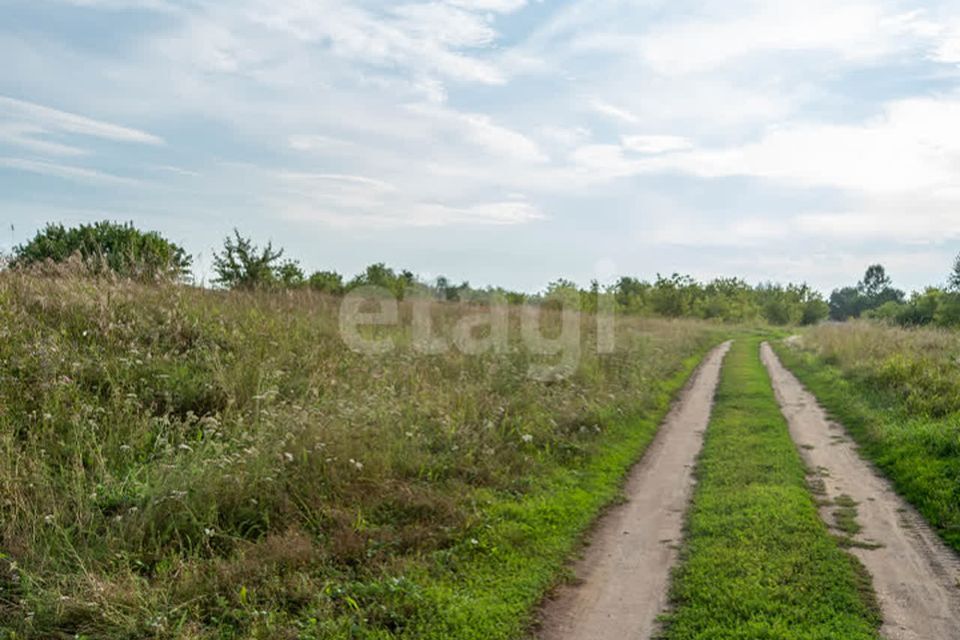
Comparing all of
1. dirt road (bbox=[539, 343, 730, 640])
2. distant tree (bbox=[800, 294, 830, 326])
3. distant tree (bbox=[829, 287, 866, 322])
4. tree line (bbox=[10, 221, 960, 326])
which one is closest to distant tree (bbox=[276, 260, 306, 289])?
tree line (bbox=[10, 221, 960, 326])

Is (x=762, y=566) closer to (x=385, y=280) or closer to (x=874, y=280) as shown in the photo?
(x=385, y=280)

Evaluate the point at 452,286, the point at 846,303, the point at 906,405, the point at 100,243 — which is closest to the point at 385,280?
the point at 452,286

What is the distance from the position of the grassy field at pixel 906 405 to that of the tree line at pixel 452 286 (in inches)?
458

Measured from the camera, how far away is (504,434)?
366 inches

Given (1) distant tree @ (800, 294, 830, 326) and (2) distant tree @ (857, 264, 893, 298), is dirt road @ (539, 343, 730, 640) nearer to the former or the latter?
(1) distant tree @ (800, 294, 830, 326)

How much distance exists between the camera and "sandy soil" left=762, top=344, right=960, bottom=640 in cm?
513

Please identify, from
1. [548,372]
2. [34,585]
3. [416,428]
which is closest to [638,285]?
[548,372]

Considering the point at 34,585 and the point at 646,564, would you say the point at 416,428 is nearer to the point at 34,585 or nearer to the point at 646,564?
the point at 646,564

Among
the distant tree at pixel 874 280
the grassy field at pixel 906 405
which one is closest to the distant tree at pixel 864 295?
the distant tree at pixel 874 280

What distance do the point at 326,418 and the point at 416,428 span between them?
1245 mm

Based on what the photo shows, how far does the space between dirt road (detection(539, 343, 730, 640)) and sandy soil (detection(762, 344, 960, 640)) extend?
179cm

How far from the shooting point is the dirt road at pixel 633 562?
5066mm

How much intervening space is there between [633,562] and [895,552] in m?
2.79

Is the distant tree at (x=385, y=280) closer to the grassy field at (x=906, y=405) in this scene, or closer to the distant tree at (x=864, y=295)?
the grassy field at (x=906, y=405)
